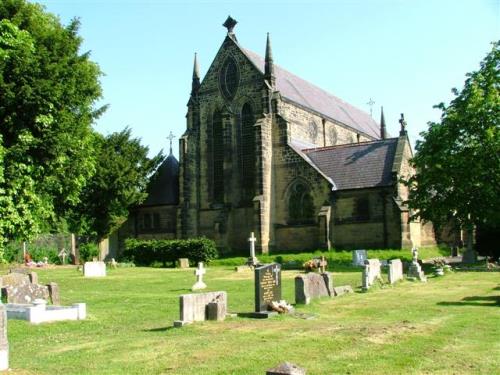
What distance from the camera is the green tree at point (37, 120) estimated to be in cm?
2198

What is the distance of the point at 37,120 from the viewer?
22.5m

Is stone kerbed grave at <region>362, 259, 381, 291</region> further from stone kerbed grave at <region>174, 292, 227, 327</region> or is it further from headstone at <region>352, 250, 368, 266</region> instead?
headstone at <region>352, 250, 368, 266</region>

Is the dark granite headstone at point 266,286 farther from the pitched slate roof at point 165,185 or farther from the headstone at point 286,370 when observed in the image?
the pitched slate roof at point 165,185

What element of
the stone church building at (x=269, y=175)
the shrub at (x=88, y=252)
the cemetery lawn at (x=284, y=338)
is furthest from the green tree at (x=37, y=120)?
the shrub at (x=88, y=252)

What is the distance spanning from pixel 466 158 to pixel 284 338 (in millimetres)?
22537

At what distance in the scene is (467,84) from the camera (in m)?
32.2

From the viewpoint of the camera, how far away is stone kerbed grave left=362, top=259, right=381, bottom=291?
20641 millimetres

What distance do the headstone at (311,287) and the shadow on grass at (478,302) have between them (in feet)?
11.8

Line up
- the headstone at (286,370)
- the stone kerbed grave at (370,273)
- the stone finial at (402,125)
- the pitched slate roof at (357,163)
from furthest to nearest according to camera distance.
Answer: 1. the stone finial at (402,125)
2. the pitched slate roof at (357,163)
3. the stone kerbed grave at (370,273)
4. the headstone at (286,370)

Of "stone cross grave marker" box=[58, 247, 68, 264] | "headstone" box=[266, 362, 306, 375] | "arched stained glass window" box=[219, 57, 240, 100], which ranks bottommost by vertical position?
"headstone" box=[266, 362, 306, 375]

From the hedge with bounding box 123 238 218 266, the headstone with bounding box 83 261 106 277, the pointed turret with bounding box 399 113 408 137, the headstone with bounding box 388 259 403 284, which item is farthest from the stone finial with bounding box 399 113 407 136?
the headstone with bounding box 83 261 106 277

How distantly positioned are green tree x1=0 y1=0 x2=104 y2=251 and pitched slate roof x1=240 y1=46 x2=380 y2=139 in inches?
732

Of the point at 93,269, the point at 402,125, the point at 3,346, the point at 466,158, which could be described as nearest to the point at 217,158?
the point at 402,125

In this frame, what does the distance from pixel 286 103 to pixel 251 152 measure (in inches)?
176
